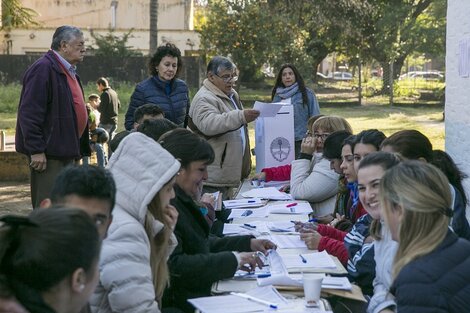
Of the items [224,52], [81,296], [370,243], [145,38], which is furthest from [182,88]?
[145,38]

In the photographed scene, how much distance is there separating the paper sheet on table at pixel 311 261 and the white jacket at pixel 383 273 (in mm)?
366

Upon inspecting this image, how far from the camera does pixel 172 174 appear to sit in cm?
356

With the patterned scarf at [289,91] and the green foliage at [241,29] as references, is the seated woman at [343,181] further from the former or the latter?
the green foliage at [241,29]

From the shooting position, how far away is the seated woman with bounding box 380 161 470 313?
3057mm

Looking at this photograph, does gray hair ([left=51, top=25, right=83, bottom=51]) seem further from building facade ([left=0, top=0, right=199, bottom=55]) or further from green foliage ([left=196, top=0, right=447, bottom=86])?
building facade ([left=0, top=0, right=199, bottom=55])

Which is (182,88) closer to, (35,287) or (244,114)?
(244,114)

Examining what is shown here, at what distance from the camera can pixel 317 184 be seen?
256 inches

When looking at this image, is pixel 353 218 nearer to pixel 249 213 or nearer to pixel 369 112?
pixel 249 213

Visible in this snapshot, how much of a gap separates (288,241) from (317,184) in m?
1.48

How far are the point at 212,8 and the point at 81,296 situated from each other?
3016cm

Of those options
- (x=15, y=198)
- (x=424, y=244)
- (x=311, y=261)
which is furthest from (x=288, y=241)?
(x=15, y=198)

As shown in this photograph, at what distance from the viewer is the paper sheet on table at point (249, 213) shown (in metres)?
6.12

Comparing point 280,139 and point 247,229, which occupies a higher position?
point 280,139

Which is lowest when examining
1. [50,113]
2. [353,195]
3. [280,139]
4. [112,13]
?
[353,195]
